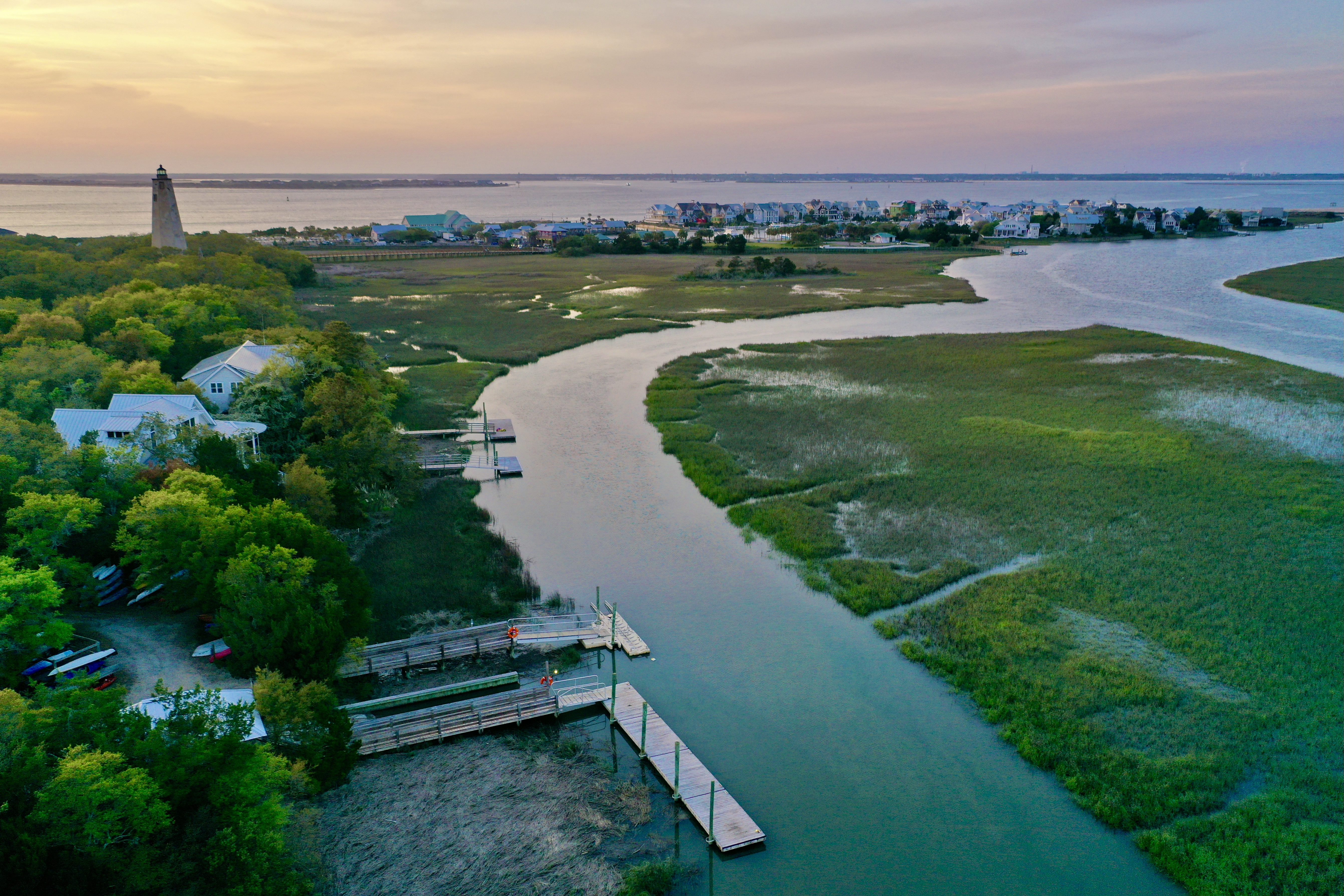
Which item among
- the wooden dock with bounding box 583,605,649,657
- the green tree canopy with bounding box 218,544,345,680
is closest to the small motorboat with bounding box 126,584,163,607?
the green tree canopy with bounding box 218,544,345,680

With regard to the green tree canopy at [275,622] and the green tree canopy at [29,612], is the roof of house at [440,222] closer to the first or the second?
the green tree canopy at [29,612]

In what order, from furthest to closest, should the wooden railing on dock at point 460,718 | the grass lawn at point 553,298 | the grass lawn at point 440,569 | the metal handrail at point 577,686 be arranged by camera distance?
the grass lawn at point 553,298 < the grass lawn at point 440,569 < the metal handrail at point 577,686 < the wooden railing on dock at point 460,718

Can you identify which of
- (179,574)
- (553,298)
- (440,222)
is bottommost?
(179,574)

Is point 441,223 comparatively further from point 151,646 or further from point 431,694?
point 431,694

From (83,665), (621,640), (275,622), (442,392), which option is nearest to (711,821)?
(621,640)

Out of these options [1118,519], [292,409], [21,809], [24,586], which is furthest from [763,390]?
[21,809]

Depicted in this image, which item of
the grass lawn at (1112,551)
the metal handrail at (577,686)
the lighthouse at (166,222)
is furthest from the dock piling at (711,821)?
the lighthouse at (166,222)

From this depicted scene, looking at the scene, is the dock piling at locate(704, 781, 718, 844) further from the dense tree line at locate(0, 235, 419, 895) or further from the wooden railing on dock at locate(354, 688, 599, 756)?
the dense tree line at locate(0, 235, 419, 895)
